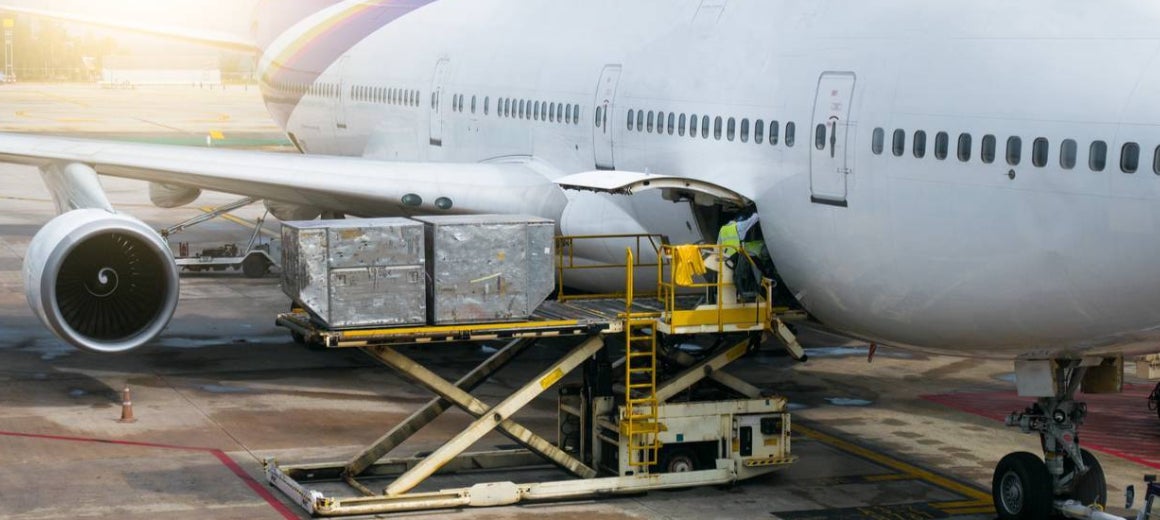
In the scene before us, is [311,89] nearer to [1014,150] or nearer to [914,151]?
[914,151]

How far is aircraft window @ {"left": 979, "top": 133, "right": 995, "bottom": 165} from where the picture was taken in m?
14.3

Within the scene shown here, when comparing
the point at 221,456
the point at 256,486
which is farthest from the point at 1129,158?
the point at 221,456

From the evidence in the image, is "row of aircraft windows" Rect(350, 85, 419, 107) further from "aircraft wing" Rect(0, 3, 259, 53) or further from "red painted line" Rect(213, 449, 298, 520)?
"red painted line" Rect(213, 449, 298, 520)

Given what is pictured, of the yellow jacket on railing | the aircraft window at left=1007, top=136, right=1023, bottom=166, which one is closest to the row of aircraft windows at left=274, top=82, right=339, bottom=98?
the yellow jacket on railing

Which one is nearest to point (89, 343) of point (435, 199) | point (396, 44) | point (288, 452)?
point (288, 452)

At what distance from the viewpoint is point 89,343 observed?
1952cm

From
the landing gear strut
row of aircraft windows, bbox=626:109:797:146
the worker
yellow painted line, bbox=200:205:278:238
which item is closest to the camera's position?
the landing gear strut

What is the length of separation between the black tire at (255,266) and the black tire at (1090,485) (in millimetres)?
19115

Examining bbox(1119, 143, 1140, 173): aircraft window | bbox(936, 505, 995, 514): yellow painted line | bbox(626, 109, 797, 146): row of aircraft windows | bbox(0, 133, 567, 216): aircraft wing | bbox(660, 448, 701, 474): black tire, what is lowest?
bbox(936, 505, 995, 514): yellow painted line

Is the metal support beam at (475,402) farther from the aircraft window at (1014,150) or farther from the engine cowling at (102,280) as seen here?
the engine cowling at (102,280)

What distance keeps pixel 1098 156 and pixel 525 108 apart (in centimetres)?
1037

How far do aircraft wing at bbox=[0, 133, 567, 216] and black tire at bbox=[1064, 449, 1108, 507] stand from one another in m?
8.17

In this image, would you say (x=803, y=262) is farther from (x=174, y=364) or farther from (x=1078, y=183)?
(x=174, y=364)

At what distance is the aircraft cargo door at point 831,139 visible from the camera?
51.4 ft
